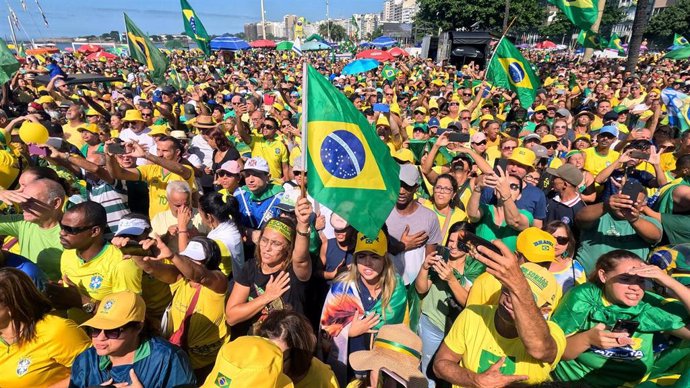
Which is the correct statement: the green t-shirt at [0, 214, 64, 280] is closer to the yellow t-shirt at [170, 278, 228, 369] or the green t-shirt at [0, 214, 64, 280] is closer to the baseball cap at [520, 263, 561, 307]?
the yellow t-shirt at [170, 278, 228, 369]

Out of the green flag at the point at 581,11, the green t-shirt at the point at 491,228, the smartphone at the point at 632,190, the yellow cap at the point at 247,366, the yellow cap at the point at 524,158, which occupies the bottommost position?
the green t-shirt at the point at 491,228

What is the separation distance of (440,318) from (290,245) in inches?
55.4

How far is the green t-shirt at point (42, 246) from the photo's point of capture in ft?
11.3

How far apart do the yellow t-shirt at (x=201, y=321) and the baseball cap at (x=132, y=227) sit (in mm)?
473

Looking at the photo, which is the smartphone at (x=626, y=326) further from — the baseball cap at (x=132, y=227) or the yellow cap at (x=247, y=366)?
the baseball cap at (x=132, y=227)

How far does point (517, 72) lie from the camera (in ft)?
25.6

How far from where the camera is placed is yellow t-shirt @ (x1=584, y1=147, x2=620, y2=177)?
6039 millimetres

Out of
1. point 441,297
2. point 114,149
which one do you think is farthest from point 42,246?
point 441,297

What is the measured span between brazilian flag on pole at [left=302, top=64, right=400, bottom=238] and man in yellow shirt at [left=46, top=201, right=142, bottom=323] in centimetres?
147

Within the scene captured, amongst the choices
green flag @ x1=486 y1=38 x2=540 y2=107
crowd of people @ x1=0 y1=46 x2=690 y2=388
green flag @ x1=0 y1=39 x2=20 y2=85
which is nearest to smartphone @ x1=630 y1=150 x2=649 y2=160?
crowd of people @ x1=0 y1=46 x2=690 y2=388

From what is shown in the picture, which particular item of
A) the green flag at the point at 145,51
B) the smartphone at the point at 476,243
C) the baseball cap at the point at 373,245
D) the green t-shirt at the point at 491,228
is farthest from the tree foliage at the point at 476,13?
the smartphone at the point at 476,243

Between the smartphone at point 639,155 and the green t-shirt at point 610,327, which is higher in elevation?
Answer: the smartphone at point 639,155

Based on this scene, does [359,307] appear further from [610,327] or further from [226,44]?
[226,44]

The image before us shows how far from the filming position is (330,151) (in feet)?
10.1
